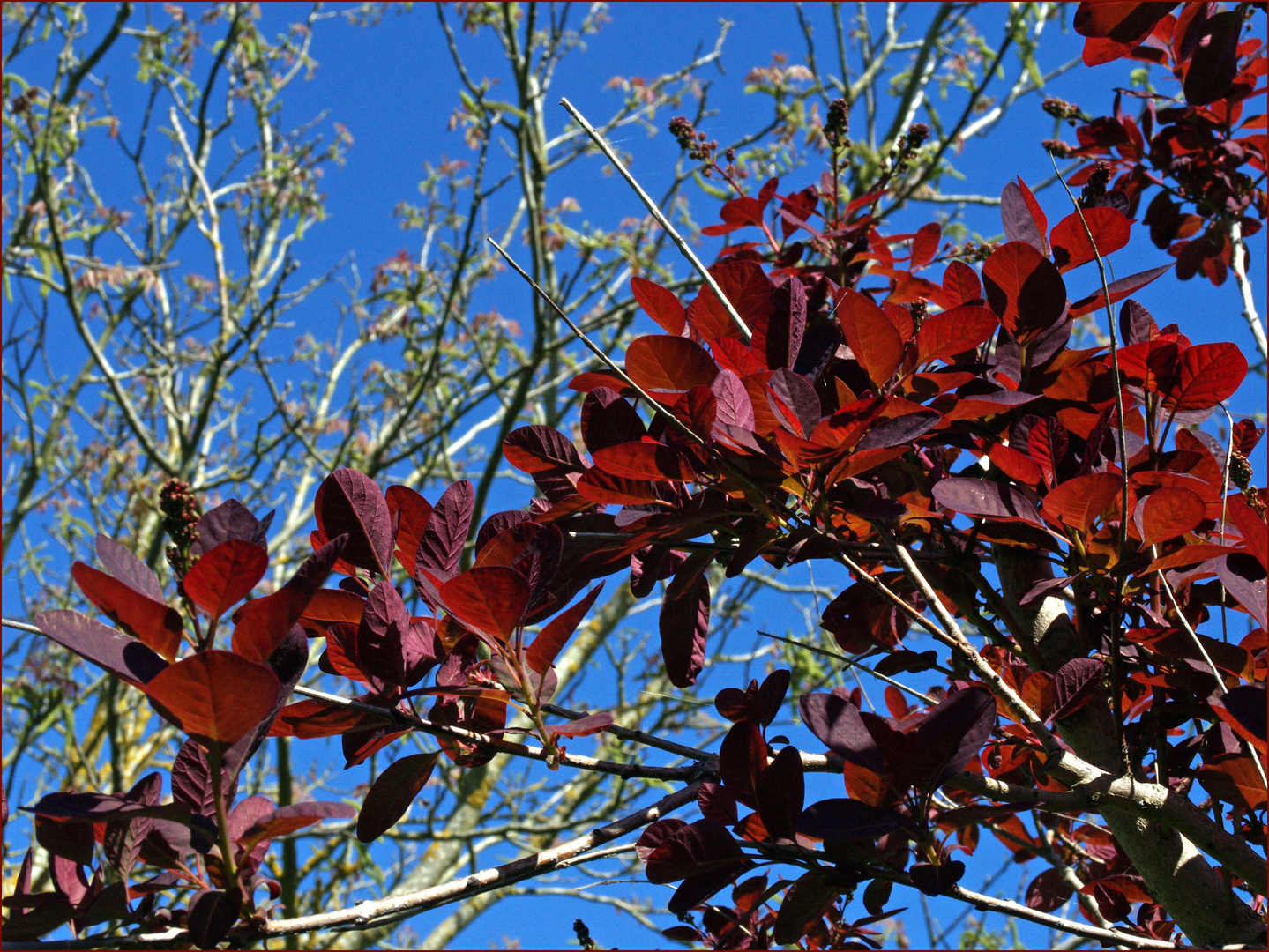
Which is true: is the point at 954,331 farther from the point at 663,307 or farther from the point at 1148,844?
the point at 1148,844

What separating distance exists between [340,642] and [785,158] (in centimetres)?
370

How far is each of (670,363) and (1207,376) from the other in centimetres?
51

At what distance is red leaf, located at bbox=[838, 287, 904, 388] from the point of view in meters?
0.74

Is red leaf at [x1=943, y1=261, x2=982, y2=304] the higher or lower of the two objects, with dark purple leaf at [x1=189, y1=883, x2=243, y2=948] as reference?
higher

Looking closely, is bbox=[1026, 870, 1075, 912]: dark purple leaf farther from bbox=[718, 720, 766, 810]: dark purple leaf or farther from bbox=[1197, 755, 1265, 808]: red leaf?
bbox=[718, 720, 766, 810]: dark purple leaf

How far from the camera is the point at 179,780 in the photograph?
27.3 inches

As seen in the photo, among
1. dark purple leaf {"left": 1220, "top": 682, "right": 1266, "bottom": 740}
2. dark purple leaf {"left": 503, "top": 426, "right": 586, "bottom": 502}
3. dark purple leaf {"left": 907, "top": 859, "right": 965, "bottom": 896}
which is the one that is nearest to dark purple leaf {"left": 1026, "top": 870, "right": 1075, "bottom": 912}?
dark purple leaf {"left": 907, "top": 859, "right": 965, "bottom": 896}

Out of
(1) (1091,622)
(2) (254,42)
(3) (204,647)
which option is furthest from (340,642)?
(2) (254,42)

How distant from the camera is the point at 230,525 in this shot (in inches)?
26.5

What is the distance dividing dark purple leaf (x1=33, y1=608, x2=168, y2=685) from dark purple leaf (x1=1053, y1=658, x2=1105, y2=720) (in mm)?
684

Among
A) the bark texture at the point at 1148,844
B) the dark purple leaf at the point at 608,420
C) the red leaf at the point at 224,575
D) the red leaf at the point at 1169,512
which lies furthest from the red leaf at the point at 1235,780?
the red leaf at the point at 224,575

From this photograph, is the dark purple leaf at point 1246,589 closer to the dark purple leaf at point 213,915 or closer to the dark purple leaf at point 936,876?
the dark purple leaf at point 936,876

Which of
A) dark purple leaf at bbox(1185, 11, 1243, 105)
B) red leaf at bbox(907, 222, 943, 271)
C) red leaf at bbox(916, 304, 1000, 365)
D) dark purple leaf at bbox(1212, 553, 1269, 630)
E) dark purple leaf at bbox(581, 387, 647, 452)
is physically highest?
dark purple leaf at bbox(1185, 11, 1243, 105)

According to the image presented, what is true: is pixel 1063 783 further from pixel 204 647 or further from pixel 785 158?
pixel 785 158
